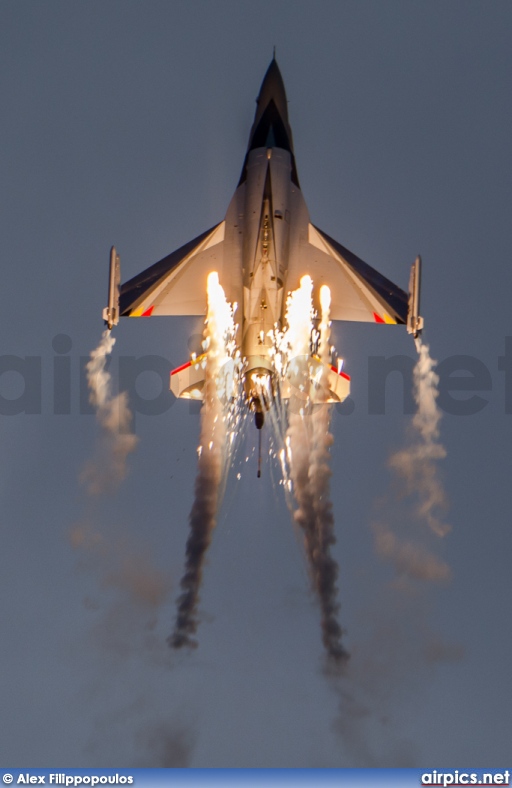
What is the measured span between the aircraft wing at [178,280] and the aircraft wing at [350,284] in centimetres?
227

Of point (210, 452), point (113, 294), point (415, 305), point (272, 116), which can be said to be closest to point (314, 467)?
point (210, 452)

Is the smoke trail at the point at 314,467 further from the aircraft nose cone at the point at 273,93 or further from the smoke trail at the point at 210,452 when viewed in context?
the aircraft nose cone at the point at 273,93

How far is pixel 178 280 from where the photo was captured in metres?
33.6

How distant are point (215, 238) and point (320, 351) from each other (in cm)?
437

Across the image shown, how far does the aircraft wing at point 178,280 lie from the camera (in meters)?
33.3

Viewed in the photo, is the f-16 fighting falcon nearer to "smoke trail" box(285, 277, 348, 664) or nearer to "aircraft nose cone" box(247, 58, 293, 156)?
"smoke trail" box(285, 277, 348, 664)

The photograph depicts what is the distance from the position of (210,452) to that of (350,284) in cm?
570

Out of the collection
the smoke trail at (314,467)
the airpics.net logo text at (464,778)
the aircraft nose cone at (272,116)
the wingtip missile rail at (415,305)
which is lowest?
the airpics.net logo text at (464,778)

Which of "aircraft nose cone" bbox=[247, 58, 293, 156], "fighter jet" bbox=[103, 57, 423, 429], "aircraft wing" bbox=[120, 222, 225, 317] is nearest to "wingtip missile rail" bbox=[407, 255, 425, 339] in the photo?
"fighter jet" bbox=[103, 57, 423, 429]

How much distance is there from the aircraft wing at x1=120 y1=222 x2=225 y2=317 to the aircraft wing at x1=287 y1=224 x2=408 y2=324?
7.46ft

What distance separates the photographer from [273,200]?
104ft

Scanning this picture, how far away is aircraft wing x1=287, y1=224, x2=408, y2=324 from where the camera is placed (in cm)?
3272

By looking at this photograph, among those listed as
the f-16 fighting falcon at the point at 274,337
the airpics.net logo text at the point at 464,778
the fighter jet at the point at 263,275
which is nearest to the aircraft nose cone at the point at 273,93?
the fighter jet at the point at 263,275

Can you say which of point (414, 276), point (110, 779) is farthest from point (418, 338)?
point (110, 779)
